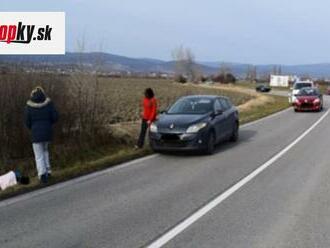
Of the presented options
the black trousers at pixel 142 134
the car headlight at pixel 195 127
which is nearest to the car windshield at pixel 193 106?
the black trousers at pixel 142 134

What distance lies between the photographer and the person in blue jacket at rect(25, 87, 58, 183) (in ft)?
36.7

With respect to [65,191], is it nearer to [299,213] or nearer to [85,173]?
[85,173]

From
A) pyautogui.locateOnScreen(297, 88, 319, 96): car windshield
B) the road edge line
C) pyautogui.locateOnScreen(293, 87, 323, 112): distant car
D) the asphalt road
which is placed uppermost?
pyautogui.locateOnScreen(297, 88, 319, 96): car windshield

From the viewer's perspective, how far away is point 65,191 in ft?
34.1

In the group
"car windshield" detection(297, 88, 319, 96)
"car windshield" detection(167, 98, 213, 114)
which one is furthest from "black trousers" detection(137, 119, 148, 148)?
"car windshield" detection(297, 88, 319, 96)

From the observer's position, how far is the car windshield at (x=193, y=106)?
1665 centimetres

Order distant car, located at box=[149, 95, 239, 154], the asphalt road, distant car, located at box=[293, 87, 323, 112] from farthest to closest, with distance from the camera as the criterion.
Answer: distant car, located at box=[293, 87, 323, 112], distant car, located at box=[149, 95, 239, 154], the asphalt road

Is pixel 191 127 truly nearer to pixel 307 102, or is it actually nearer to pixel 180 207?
pixel 180 207

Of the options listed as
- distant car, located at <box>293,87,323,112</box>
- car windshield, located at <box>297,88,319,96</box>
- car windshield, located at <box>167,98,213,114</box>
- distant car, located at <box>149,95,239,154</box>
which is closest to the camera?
distant car, located at <box>149,95,239,154</box>

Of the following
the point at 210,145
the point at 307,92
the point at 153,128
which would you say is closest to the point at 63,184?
the point at 153,128

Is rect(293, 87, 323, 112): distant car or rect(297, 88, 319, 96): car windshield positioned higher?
rect(297, 88, 319, 96): car windshield

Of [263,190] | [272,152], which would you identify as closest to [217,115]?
[272,152]

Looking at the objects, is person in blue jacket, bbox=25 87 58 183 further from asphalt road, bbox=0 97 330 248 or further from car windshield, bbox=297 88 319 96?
car windshield, bbox=297 88 319 96

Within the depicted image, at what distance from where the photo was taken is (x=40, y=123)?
1123 centimetres
